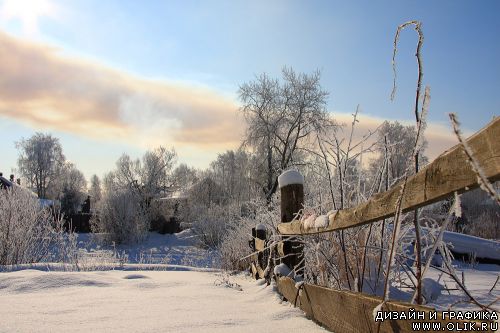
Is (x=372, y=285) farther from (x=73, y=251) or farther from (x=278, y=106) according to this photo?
(x=278, y=106)

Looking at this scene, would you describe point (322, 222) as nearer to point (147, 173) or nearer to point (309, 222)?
point (309, 222)

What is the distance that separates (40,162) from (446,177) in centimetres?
6481

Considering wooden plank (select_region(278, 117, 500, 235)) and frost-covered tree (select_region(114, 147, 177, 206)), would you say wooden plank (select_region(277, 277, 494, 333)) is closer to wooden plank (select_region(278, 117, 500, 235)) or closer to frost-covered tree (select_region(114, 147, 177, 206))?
wooden plank (select_region(278, 117, 500, 235))

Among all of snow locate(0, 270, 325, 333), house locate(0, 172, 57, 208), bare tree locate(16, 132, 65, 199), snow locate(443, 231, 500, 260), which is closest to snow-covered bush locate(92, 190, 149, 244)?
house locate(0, 172, 57, 208)

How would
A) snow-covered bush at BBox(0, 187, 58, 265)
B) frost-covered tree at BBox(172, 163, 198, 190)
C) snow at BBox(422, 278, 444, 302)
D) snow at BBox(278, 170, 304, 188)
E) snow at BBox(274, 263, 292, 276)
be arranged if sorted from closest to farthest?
snow at BBox(274, 263, 292, 276) → snow at BBox(422, 278, 444, 302) → snow at BBox(278, 170, 304, 188) → snow-covered bush at BBox(0, 187, 58, 265) → frost-covered tree at BBox(172, 163, 198, 190)

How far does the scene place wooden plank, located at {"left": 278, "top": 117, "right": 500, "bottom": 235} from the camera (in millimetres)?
1133

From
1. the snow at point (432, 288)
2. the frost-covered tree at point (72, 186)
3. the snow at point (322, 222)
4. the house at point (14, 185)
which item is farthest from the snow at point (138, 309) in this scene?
the frost-covered tree at point (72, 186)

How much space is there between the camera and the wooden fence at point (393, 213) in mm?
1170

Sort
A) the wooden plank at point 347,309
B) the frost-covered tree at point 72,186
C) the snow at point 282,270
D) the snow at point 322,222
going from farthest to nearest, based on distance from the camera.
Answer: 1. the frost-covered tree at point 72,186
2. the snow at point 282,270
3. the snow at point 322,222
4. the wooden plank at point 347,309

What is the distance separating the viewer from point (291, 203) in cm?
438

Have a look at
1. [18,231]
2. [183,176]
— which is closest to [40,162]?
[183,176]

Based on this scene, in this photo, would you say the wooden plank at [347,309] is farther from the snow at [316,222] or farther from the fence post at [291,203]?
the fence post at [291,203]

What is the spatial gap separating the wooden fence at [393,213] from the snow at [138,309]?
17cm

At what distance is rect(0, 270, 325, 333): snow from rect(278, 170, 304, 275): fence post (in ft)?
1.16
